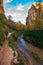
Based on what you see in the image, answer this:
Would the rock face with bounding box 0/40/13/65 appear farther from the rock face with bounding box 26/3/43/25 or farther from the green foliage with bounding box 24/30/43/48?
the rock face with bounding box 26/3/43/25

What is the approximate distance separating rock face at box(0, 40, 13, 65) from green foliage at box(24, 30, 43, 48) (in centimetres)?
123

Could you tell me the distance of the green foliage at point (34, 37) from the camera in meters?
7.88

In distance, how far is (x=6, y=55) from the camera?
6465 millimetres

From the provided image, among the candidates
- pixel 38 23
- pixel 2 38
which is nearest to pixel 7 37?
pixel 2 38

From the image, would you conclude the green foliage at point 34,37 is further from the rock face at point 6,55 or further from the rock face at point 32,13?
the rock face at point 6,55

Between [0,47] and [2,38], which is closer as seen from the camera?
[0,47]

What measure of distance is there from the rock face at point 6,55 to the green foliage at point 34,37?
123 cm

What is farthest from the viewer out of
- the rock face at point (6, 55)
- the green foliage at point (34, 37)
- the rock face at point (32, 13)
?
the rock face at point (32, 13)

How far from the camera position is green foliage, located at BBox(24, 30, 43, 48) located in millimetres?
7879

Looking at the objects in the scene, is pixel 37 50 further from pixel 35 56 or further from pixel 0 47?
pixel 0 47

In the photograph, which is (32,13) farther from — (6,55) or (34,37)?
(6,55)

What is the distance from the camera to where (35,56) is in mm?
7066

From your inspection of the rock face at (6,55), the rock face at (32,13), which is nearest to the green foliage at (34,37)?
the rock face at (32,13)

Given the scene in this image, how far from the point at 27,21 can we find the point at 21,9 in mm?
544
